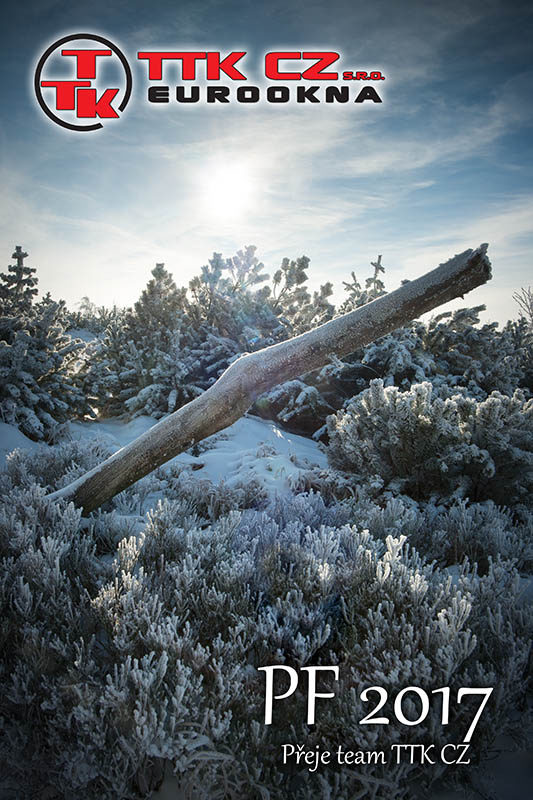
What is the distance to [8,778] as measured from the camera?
4.77 feet

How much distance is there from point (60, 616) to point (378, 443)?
2.94 metres

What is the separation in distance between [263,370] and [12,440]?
3904 mm

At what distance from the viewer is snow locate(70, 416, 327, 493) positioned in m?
4.50

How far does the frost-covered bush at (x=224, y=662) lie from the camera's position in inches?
55.4

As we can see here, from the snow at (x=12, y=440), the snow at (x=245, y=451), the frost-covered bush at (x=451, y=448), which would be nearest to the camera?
the frost-covered bush at (x=451, y=448)

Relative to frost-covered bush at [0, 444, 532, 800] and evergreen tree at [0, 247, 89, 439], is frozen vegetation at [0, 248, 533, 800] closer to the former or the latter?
frost-covered bush at [0, 444, 532, 800]

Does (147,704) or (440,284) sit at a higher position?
(440,284)

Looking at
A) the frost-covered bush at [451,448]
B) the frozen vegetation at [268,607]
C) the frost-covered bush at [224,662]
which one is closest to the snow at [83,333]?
the frozen vegetation at [268,607]

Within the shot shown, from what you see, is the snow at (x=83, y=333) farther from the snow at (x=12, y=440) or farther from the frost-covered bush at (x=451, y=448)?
the frost-covered bush at (x=451, y=448)

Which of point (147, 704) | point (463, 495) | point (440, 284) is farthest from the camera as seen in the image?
point (463, 495)

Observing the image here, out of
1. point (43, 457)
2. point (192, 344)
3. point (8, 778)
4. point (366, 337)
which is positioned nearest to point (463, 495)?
point (366, 337)

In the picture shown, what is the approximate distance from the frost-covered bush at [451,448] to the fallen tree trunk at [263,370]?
48.6 inches

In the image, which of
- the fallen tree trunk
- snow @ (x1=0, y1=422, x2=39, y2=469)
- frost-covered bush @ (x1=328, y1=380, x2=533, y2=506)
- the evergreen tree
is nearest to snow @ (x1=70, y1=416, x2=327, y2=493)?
the evergreen tree

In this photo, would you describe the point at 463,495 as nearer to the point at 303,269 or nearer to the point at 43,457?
the point at 43,457
